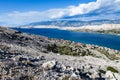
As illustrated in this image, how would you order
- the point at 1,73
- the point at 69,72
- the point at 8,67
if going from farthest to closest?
the point at 69,72 < the point at 8,67 < the point at 1,73

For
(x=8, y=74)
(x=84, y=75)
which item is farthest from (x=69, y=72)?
(x=8, y=74)

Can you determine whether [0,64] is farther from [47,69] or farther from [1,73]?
[47,69]

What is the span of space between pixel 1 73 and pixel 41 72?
5.21 m

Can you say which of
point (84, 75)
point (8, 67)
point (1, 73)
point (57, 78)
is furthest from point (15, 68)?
point (84, 75)

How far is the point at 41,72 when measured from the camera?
3384cm

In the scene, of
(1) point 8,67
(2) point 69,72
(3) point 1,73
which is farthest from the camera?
(2) point 69,72

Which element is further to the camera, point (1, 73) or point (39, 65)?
point (39, 65)

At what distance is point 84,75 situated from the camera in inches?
1455

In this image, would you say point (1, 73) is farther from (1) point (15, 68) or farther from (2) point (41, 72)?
(2) point (41, 72)

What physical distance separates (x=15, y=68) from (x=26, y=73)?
1848 millimetres

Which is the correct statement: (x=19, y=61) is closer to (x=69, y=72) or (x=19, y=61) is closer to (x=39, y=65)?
(x=39, y=65)

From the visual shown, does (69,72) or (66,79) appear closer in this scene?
(66,79)

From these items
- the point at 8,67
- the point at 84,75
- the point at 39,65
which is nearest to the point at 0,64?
the point at 8,67

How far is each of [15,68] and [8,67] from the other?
34.9 inches
